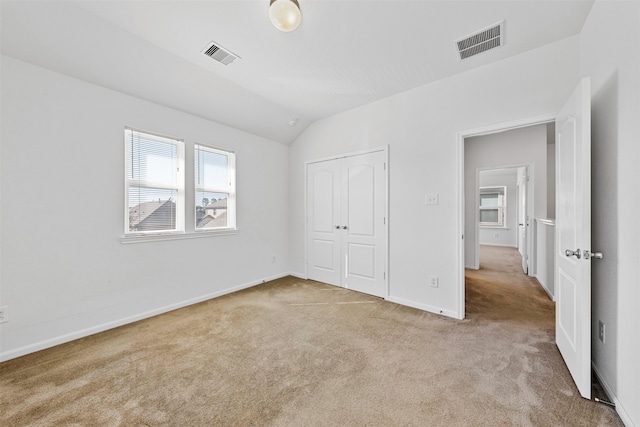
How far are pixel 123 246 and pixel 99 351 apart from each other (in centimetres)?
103

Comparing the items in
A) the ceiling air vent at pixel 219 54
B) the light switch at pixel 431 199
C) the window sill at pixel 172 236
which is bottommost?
the window sill at pixel 172 236

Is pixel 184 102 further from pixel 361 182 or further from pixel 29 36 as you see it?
pixel 361 182

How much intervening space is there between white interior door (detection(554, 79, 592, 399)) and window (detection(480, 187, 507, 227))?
7.42 meters

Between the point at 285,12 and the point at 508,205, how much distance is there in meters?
9.16

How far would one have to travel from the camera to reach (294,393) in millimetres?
1656

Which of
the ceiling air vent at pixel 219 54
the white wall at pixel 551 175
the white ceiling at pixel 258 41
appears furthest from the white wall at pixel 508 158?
the ceiling air vent at pixel 219 54

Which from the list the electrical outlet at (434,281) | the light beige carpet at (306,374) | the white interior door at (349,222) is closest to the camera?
the light beige carpet at (306,374)

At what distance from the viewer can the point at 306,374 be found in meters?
1.85

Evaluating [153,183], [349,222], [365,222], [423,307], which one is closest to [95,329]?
[153,183]

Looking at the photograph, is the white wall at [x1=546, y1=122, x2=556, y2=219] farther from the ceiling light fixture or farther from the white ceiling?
the ceiling light fixture

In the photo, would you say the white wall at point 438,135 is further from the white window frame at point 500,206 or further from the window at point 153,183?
the white window frame at point 500,206

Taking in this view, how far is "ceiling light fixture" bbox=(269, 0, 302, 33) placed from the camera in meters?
1.69

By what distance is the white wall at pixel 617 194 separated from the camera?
1.34 m

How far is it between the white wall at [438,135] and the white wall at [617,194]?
0.43 m
